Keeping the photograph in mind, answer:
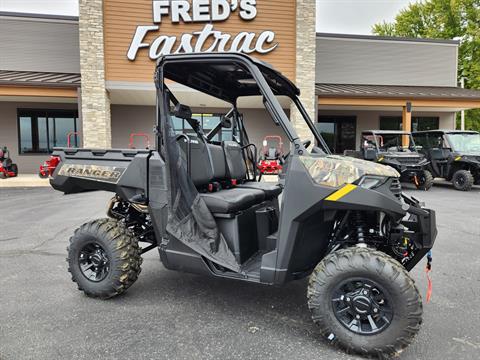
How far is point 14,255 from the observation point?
450cm

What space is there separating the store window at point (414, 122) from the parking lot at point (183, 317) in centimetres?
1496

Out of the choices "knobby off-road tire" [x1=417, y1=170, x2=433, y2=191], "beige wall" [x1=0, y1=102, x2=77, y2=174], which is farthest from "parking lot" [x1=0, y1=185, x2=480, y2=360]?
"beige wall" [x1=0, y1=102, x2=77, y2=174]

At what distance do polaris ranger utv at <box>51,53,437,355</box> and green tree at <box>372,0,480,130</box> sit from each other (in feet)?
94.1

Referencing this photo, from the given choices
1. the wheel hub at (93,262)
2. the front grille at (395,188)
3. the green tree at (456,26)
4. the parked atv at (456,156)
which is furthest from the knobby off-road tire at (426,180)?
the green tree at (456,26)

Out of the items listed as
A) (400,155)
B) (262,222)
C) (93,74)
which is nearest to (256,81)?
(262,222)

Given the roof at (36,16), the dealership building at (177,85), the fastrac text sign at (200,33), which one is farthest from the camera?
the roof at (36,16)

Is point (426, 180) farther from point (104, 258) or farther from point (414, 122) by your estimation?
point (104, 258)

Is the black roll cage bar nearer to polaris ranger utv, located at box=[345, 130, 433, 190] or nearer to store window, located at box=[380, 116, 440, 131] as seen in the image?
polaris ranger utv, located at box=[345, 130, 433, 190]

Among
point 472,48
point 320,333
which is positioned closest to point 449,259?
point 320,333

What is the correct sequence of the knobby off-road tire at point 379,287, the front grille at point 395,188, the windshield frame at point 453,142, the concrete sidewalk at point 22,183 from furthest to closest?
the concrete sidewalk at point 22,183
the windshield frame at point 453,142
the front grille at point 395,188
the knobby off-road tire at point 379,287

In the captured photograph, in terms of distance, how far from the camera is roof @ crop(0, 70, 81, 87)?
12008 millimetres

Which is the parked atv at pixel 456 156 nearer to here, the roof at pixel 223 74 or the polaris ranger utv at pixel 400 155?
the polaris ranger utv at pixel 400 155

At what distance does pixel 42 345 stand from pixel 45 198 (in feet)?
25.1

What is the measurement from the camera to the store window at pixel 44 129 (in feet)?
49.4
